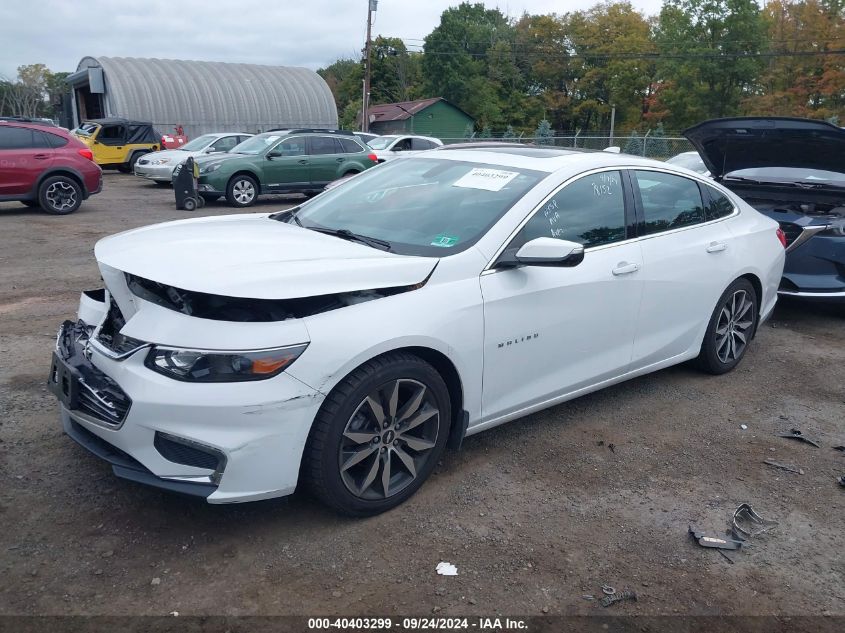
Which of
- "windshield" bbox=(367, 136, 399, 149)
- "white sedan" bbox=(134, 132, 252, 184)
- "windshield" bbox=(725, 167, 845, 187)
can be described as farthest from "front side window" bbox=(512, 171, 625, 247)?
"windshield" bbox=(367, 136, 399, 149)

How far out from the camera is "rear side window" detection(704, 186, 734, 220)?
516cm

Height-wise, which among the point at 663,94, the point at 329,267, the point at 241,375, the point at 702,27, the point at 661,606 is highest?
the point at 702,27

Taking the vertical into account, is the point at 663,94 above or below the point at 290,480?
above

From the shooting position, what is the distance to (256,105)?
125 feet

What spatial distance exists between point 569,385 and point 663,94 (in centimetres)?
5704

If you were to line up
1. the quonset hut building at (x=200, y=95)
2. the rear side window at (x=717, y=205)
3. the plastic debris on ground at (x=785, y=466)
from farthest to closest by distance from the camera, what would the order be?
the quonset hut building at (x=200, y=95) < the rear side window at (x=717, y=205) < the plastic debris on ground at (x=785, y=466)

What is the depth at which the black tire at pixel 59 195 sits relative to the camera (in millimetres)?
13227

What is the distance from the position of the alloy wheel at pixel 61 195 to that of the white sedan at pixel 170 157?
5.53 m

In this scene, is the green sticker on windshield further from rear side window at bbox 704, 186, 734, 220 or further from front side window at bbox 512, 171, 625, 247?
rear side window at bbox 704, 186, 734, 220

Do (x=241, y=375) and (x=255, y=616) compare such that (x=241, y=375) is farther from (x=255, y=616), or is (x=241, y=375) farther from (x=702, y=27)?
(x=702, y=27)

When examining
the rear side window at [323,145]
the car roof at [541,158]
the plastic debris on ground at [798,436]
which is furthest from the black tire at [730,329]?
the rear side window at [323,145]

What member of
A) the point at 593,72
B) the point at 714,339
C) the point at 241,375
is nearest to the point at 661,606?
the point at 241,375

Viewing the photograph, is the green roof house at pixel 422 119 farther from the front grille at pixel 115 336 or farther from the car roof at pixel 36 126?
the front grille at pixel 115 336

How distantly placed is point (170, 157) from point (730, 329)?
57.8 feet
